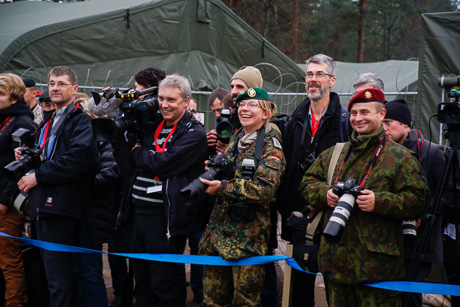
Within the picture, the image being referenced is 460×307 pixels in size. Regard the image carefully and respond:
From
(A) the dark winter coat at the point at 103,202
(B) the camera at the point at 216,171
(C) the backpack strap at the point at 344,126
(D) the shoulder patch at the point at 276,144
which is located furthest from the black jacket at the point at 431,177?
(A) the dark winter coat at the point at 103,202

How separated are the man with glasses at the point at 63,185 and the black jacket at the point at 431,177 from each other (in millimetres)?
2528

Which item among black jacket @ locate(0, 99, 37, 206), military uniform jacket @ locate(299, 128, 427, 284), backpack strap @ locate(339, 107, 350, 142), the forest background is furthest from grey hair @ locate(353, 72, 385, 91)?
the forest background

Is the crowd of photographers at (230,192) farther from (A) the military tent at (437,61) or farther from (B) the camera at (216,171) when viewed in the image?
(A) the military tent at (437,61)

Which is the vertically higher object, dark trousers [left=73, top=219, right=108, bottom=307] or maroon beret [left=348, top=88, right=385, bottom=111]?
maroon beret [left=348, top=88, right=385, bottom=111]

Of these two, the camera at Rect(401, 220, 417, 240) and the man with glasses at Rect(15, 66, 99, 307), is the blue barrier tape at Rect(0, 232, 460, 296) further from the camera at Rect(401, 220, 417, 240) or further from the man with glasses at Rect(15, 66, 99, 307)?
the camera at Rect(401, 220, 417, 240)

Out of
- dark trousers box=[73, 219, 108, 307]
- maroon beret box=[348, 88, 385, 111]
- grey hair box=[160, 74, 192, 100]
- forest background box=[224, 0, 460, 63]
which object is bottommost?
dark trousers box=[73, 219, 108, 307]

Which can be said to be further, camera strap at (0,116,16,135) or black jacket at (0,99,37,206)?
camera strap at (0,116,16,135)

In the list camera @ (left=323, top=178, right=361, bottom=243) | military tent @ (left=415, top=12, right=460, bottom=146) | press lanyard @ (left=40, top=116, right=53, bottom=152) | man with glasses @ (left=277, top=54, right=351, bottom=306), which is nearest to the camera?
camera @ (left=323, top=178, right=361, bottom=243)

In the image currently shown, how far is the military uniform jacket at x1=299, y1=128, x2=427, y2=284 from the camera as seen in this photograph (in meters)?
3.05

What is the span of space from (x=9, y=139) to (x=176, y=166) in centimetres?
187

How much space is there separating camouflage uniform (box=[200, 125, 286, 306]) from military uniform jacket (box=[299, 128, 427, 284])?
459 millimetres

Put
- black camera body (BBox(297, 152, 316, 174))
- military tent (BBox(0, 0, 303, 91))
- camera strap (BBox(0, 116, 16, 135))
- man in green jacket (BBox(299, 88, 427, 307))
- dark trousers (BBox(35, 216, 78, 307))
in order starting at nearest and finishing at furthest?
man in green jacket (BBox(299, 88, 427, 307)) → black camera body (BBox(297, 152, 316, 174)) → dark trousers (BBox(35, 216, 78, 307)) → camera strap (BBox(0, 116, 16, 135)) → military tent (BBox(0, 0, 303, 91))

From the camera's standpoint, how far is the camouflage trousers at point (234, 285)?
3.59m

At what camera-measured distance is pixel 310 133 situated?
3949 mm
